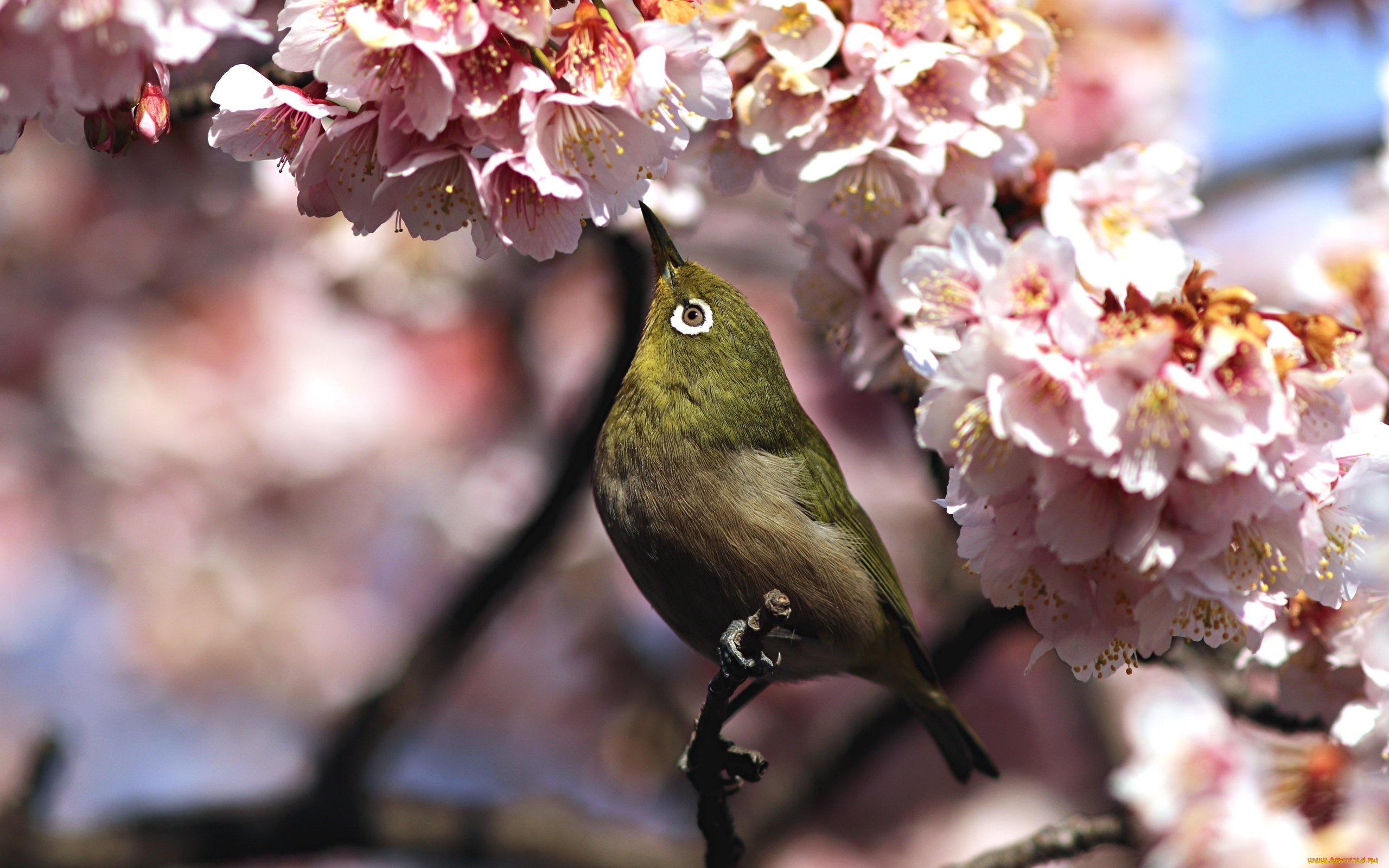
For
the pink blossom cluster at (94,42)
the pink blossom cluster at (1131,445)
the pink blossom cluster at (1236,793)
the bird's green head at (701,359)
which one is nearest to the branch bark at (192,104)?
the pink blossom cluster at (94,42)

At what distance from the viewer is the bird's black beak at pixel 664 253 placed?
2.05m

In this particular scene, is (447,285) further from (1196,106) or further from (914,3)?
(1196,106)

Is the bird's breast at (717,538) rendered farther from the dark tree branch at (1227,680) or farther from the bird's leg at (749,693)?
the dark tree branch at (1227,680)

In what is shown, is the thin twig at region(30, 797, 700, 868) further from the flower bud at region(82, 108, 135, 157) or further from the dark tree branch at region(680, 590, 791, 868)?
the flower bud at region(82, 108, 135, 157)

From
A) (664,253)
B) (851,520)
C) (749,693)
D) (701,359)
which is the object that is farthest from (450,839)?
(664,253)

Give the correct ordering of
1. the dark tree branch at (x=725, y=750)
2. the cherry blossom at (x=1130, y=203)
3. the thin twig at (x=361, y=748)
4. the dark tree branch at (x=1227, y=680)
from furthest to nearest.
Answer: the thin twig at (x=361, y=748)
the dark tree branch at (x=1227, y=680)
the cherry blossom at (x=1130, y=203)
the dark tree branch at (x=725, y=750)

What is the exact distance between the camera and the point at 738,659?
1.87 metres

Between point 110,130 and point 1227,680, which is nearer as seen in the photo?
point 110,130

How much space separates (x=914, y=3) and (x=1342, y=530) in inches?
43.7

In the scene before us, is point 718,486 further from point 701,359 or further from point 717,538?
point 701,359

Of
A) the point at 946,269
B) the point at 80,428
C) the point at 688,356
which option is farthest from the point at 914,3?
the point at 80,428

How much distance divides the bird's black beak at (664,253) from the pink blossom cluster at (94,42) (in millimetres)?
775

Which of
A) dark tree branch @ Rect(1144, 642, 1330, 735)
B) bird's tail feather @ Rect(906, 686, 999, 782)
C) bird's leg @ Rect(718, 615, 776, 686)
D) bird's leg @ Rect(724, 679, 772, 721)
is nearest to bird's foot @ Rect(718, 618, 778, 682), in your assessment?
bird's leg @ Rect(718, 615, 776, 686)

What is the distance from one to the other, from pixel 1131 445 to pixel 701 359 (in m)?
0.86
